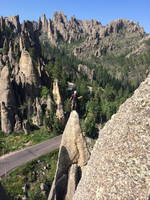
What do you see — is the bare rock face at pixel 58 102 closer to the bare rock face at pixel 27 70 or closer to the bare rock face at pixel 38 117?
the bare rock face at pixel 38 117

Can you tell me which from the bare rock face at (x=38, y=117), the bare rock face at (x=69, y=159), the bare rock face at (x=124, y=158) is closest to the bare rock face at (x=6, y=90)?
the bare rock face at (x=38, y=117)

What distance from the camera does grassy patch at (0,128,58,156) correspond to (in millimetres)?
63938

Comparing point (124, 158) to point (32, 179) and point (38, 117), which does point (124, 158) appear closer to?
point (32, 179)

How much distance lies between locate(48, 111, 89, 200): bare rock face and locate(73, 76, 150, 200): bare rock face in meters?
7.01

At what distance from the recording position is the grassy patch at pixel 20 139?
63938mm

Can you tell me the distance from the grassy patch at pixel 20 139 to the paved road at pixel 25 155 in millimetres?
1762

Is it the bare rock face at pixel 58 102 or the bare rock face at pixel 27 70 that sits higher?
the bare rock face at pixel 27 70

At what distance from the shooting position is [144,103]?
14961mm

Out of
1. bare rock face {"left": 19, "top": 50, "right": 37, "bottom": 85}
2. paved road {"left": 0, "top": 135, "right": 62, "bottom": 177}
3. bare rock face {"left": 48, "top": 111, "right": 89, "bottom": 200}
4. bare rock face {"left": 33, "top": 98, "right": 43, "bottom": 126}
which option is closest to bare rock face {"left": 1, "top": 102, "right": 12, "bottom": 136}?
bare rock face {"left": 33, "top": 98, "right": 43, "bottom": 126}

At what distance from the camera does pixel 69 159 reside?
80.8 ft

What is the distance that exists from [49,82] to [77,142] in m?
68.1

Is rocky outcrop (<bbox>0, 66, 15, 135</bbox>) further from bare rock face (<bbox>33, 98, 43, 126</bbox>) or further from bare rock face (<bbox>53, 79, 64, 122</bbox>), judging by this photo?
bare rock face (<bbox>53, 79, 64, 122</bbox>)

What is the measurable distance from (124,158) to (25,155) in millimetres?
48270

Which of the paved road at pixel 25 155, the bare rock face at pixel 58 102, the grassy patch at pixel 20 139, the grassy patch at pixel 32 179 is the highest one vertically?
the bare rock face at pixel 58 102
